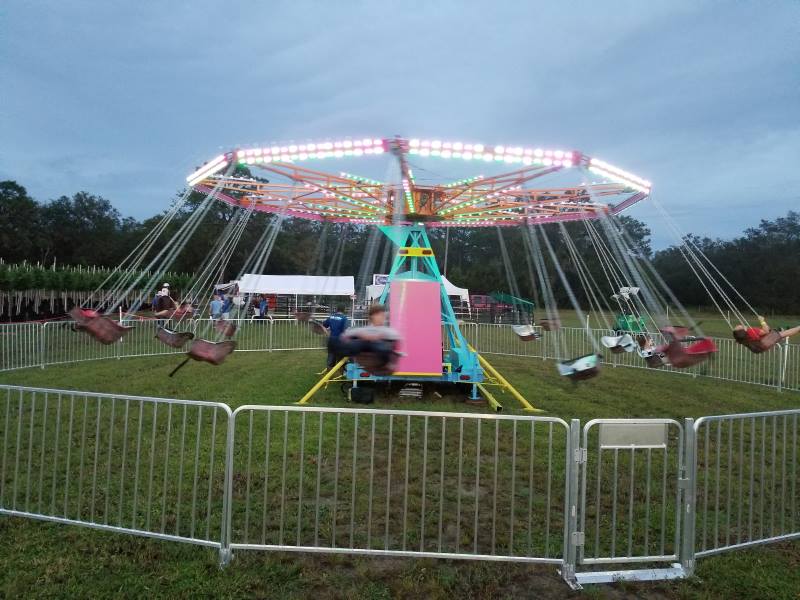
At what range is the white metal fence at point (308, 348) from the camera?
36.5 ft

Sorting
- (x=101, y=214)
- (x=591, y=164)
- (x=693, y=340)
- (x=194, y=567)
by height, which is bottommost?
(x=194, y=567)

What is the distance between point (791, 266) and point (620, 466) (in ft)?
172

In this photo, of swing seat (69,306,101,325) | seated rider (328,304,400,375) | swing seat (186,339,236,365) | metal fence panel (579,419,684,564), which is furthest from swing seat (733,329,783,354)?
swing seat (69,306,101,325)

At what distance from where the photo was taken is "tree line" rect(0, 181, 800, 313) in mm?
45969

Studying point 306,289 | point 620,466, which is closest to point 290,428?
point 620,466

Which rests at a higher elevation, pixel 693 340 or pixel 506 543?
pixel 693 340

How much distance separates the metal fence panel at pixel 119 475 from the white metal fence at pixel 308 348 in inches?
143

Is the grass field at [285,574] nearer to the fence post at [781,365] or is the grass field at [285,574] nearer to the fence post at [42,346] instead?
the fence post at [781,365]

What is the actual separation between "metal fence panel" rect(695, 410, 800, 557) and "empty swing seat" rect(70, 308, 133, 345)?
5.56 m

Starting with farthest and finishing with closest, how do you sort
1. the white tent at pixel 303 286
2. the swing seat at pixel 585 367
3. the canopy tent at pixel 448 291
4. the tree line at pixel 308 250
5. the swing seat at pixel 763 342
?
the tree line at pixel 308 250
the white tent at pixel 303 286
the canopy tent at pixel 448 291
the swing seat at pixel 763 342
the swing seat at pixel 585 367

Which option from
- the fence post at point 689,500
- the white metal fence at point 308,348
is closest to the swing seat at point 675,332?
the fence post at point 689,500

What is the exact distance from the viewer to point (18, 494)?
4.55 meters

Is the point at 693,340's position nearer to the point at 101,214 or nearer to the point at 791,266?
the point at 791,266

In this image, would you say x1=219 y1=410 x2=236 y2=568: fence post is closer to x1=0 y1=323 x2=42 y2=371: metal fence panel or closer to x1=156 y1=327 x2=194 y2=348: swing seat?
x1=156 y1=327 x2=194 y2=348: swing seat
